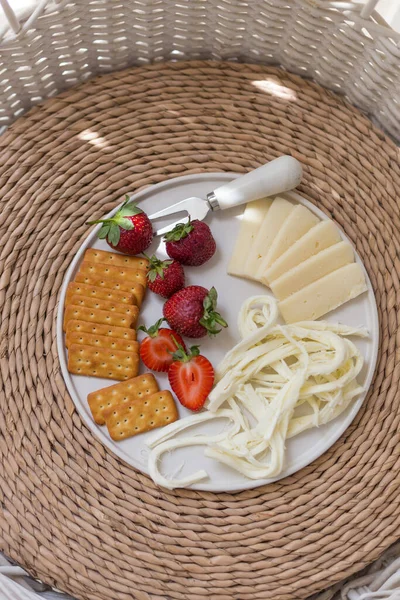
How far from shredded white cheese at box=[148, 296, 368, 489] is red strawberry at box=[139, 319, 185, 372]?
0.11 meters

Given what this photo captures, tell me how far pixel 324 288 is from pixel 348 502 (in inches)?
19.2

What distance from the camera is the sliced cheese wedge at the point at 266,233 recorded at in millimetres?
1621

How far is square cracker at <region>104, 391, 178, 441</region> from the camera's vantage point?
157 cm

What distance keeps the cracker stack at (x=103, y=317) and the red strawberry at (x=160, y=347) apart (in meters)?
0.03

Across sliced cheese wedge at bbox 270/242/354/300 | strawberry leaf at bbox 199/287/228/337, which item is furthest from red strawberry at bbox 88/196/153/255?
sliced cheese wedge at bbox 270/242/354/300

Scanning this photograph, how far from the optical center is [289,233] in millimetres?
1616

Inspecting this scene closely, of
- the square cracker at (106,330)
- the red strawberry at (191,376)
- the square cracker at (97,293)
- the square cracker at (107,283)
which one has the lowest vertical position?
the red strawberry at (191,376)

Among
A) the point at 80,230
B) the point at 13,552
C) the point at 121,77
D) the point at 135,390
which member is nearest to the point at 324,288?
the point at 135,390

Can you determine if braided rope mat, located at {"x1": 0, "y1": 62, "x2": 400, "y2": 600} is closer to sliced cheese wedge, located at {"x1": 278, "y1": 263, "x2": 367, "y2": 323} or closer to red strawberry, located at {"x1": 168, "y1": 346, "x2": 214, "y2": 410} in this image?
sliced cheese wedge, located at {"x1": 278, "y1": 263, "x2": 367, "y2": 323}

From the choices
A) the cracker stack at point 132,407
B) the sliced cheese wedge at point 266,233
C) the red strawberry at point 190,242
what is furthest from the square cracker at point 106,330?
the sliced cheese wedge at point 266,233

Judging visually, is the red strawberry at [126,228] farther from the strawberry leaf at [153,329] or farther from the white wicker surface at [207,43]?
the white wicker surface at [207,43]

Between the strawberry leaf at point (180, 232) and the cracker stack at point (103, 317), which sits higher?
the strawberry leaf at point (180, 232)

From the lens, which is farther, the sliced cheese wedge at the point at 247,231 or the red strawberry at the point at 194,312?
the sliced cheese wedge at the point at 247,231

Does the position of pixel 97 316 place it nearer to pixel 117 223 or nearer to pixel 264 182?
pixel 117 223
